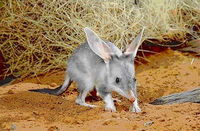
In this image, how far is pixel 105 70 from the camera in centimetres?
472

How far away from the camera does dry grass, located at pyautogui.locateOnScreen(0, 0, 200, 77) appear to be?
21.7ft

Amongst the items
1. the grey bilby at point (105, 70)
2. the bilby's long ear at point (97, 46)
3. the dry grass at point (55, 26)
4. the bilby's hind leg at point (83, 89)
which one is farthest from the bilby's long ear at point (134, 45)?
the dry grass at point (55, 26)

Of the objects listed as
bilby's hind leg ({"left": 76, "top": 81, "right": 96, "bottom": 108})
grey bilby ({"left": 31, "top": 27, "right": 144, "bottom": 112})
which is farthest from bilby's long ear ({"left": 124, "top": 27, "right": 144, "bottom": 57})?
bilby's hind leg ({"left": 76, "top": 81, "right": 96, "bottom": 108})

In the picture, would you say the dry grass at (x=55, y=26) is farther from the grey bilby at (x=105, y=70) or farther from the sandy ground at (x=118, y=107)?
the grey bilby at (x=105, y=70)

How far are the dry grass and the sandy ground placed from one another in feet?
0.86

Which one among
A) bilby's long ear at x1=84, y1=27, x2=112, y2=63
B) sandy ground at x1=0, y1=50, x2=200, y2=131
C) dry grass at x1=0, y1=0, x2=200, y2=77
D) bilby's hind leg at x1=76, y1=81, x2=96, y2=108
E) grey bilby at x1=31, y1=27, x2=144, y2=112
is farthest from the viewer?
dry grass at x1=0, y1=0, x2=200, y2=77

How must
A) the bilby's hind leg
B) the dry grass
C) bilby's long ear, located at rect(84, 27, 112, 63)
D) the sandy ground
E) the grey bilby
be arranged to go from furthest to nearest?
the dry grass
the bilby's hind leg
bilby's long ear, located at rect(84, 27, 112, 63)
the grey bilby
the sandy ground

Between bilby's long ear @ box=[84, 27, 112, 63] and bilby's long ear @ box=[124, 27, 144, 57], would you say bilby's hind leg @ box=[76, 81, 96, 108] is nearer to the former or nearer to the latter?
bilby's long ear @ box=[84, 27, 112, 63]

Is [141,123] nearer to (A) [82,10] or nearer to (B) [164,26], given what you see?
(A) [82,10]

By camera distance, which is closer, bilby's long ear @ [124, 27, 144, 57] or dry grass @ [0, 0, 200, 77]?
bilby's long ear @ [124, 27, 144, 57]

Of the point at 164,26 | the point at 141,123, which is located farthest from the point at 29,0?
the point at 141,123

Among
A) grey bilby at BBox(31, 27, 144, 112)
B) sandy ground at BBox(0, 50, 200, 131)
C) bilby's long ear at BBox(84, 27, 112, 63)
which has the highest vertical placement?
bilby's long ear at BBox(84, 27, 112, 63)

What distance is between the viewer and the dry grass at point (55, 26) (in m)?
6.63

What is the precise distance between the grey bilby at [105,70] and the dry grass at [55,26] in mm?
1581
